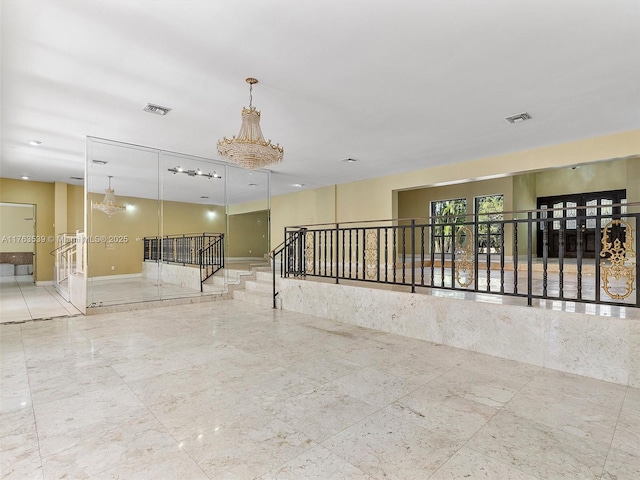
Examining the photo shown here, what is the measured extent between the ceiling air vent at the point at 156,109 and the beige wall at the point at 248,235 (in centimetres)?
335

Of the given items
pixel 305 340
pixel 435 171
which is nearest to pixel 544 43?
pixel 305 340

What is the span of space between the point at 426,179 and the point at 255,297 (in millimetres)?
5068

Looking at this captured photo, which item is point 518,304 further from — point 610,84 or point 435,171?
point 435,171

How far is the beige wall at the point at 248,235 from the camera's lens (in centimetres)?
792

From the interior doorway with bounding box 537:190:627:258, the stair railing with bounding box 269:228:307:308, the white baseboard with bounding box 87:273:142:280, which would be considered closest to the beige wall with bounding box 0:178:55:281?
the white baseboard with bounding box 87:273:142:280

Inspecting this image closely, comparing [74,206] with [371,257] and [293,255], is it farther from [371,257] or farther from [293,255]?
[371,257]

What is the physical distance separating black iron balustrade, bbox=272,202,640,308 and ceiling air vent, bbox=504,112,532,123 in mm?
1421

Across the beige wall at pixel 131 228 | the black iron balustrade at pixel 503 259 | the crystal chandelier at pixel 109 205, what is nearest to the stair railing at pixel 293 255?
the black iron balustrade at pixel 503 259

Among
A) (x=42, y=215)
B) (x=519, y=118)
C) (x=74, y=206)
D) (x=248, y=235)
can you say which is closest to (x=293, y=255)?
(x=248, y=235)

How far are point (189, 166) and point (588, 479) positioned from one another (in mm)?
7462

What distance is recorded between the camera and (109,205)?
20.3ft

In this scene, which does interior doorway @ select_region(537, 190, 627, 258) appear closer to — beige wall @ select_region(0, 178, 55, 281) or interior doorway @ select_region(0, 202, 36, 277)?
beige wall @ select_region(0, 178, 55, 281)

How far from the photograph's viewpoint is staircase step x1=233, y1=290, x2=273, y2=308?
6.44 meters

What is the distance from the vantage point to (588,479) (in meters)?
1.67
